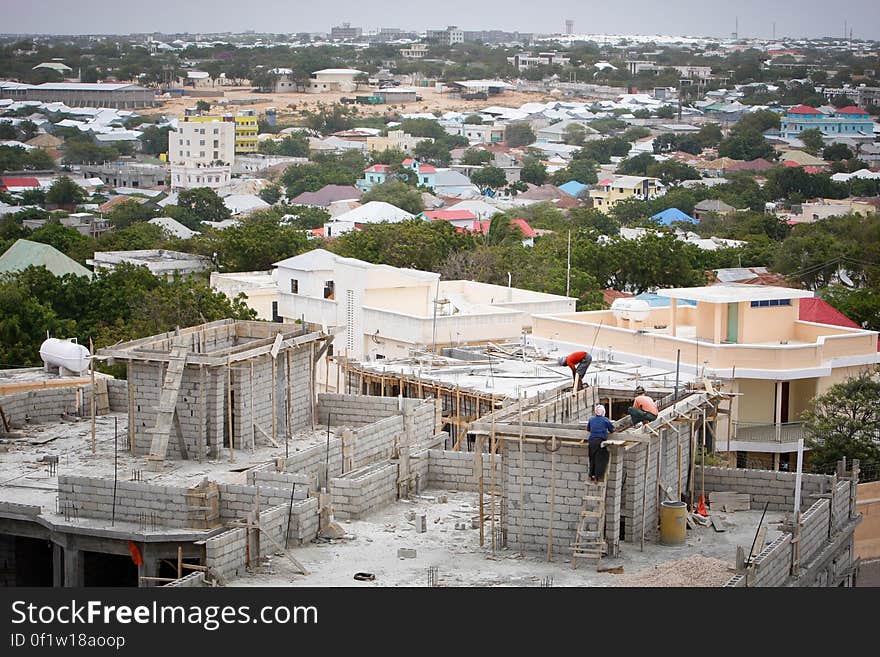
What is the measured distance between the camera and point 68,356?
31578mm

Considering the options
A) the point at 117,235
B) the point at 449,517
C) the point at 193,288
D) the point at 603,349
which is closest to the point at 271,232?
the point at 117,235

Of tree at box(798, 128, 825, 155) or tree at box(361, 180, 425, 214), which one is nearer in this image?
tree at box(361, 180, 425, 214)

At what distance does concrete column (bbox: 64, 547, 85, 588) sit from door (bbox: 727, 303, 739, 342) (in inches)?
627

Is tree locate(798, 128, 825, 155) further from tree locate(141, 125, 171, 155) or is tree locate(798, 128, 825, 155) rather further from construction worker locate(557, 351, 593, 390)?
construction worker locate(557, 351, 593, 390)

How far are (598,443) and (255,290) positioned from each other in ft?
95.9

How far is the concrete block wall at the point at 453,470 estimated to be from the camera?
A: 24516 mm

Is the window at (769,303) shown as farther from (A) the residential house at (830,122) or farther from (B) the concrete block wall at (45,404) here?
(A) the residential house at (830,122)

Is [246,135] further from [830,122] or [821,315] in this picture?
[821,315]

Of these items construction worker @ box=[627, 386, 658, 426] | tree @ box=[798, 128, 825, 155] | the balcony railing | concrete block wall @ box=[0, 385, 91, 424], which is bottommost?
tree @ box=[798, 128, 825, 155]

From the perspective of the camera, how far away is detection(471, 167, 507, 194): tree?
454 feet

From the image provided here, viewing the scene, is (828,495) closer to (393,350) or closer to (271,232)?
(393,350)

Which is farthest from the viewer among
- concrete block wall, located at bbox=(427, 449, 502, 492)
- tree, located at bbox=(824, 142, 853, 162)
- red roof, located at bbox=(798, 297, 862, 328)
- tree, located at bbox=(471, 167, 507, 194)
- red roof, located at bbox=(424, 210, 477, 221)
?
tree, located at bbox=(824, 142, 853, 162)

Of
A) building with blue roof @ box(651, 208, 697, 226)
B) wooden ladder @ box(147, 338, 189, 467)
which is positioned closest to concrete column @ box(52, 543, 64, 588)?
wooden ladder @ box(147, 338, 189, 467)

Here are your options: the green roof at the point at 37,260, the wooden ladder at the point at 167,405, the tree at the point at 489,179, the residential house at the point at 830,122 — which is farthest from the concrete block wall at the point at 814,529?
the residential house at the point at 830,122
